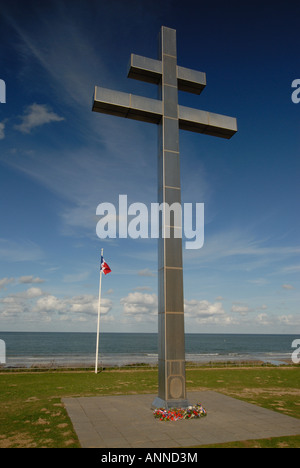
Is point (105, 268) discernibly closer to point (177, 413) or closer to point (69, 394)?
point (69, 394)

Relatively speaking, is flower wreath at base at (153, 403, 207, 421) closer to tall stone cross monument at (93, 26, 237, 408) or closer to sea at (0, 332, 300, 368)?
tall stone cross monument at (93, 26, 237, 408)

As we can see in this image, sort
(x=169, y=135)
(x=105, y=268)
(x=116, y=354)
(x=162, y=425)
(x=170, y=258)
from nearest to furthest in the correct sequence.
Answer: (x=162, y=425)
(x=170, y=258)
(x=169, y=135)
(x=105, y=268)
(x=116, y=354)

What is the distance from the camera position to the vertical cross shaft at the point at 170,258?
394 inches

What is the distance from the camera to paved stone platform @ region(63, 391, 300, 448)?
7.51m

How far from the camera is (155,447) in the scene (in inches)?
279

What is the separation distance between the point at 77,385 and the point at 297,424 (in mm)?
10646

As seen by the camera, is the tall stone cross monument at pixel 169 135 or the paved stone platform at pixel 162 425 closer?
the paved stone platform at pixel 162 425

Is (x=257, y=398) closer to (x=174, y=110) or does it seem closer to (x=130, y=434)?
(x=130, y=434)

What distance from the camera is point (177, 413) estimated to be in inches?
368

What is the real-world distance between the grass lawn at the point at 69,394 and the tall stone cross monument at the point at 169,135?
3.00m

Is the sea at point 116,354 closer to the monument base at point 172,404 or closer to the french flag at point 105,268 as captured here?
the french flag at point 105,268

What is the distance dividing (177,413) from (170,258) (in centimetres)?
458

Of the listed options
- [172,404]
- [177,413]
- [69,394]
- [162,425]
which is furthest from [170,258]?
[69,394]

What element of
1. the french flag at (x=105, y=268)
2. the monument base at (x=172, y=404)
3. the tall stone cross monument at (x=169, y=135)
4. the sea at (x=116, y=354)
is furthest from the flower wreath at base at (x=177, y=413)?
the sea at (x=116, y=354)
